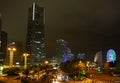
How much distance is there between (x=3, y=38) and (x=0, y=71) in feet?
483

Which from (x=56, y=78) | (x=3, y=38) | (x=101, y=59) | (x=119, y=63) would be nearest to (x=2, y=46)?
(x=3, y=38)

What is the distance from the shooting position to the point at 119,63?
67.8 meters

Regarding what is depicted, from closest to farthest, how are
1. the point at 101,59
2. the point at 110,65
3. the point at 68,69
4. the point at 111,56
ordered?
the point at 68,69, the point at 110,65, the point at 111,56, the point at 101,59

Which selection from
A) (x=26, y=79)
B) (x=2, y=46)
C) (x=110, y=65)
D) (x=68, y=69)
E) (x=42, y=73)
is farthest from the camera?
(x=2, y=46)

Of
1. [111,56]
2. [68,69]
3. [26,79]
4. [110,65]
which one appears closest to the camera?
[26,79]

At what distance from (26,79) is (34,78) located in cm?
103

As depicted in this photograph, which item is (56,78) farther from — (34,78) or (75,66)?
(75,66)

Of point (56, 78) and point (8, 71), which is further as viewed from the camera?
point (8, 71)

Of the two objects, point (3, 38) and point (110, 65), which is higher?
point (3, 38)

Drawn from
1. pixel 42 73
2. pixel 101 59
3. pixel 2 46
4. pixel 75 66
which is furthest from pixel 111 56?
pixel 2 46

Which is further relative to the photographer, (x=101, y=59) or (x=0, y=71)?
(x=101, y=59)

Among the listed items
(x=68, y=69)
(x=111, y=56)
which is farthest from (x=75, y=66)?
(x=111, y=56)

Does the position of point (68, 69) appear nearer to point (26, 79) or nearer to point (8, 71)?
point (8, 71)

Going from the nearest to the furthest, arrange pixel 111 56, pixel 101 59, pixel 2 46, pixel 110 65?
pixel 110 65 < pixel 111 56 < pixel 101 59 < pixel 2 46
